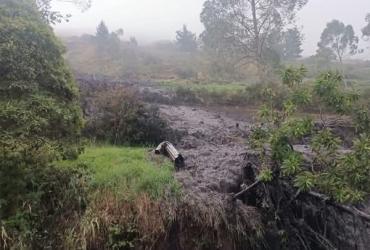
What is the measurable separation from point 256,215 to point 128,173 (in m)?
2.39

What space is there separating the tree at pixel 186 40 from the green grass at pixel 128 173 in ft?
160

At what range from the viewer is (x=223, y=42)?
2908cm

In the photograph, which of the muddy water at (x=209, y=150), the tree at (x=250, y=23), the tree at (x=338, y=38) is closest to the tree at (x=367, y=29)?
the tree at (x=338, y=38)

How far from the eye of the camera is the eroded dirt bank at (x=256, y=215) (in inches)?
279

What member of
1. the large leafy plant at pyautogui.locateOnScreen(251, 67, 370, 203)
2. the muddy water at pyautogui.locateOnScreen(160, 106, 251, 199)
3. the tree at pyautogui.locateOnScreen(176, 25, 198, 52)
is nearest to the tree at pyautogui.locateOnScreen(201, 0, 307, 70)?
the muddy water at pyautogui.locateOnScreen(160, 106, 251, 199)

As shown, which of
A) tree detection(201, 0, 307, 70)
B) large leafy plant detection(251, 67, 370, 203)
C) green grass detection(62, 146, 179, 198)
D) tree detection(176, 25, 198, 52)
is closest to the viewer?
large leafy plant detection(251, 67, 370, 203)

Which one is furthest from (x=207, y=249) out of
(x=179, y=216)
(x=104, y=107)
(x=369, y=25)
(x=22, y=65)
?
(x=369, y=25)

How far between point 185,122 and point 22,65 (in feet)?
19.1

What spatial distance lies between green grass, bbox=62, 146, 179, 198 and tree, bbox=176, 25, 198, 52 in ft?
160

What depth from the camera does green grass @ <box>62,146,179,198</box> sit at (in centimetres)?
735

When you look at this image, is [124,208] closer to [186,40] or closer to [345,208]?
[345,208]

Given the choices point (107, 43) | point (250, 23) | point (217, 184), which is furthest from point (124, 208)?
point (107, 43)

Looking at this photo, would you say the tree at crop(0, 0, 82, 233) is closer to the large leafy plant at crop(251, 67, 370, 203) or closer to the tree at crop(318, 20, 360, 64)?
the large leafy plant at crop(251, 67, 370, 203)

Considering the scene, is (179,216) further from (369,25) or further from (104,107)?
(369,25)
